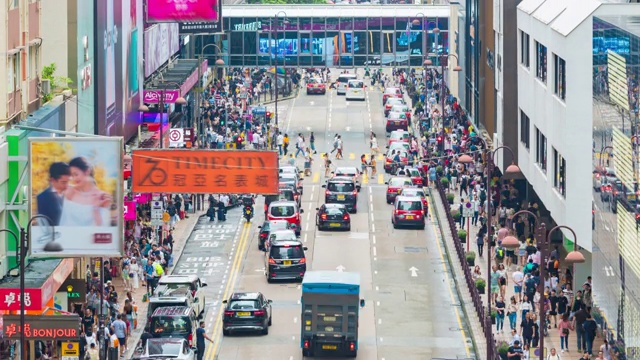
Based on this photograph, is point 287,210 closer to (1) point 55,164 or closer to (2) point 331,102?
(1) point 55,164

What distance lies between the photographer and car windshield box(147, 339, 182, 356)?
179 ft

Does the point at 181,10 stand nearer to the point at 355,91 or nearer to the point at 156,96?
the point at 156,96

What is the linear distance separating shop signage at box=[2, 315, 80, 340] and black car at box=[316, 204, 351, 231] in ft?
110

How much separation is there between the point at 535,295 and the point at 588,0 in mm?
11231

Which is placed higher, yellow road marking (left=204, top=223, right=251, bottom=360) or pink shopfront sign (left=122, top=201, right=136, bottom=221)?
pink shopfront sign (left=122, top=201, right=136, bottom=221)

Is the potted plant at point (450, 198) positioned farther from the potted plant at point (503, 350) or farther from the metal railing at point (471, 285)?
the potted plant at point (503, 350)

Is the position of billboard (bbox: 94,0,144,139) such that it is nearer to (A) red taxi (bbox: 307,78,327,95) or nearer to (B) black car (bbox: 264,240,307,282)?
(B) black car (bbox: 264,240,307,282)

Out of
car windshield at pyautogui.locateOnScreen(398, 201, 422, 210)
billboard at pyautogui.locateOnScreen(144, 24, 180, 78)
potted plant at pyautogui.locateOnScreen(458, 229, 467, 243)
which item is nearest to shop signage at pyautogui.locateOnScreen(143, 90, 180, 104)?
billboard at pyautogui.locateOnScreen(144, 24, 180, 78)

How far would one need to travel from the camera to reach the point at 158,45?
108m

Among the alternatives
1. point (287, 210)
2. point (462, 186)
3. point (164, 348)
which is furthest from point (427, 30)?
point (164, 348)

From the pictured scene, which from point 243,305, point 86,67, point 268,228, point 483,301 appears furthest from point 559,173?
point 86,67

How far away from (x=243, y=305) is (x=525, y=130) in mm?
23722

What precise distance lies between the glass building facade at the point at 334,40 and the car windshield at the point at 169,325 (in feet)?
238

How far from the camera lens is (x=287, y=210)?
83.6 metres
